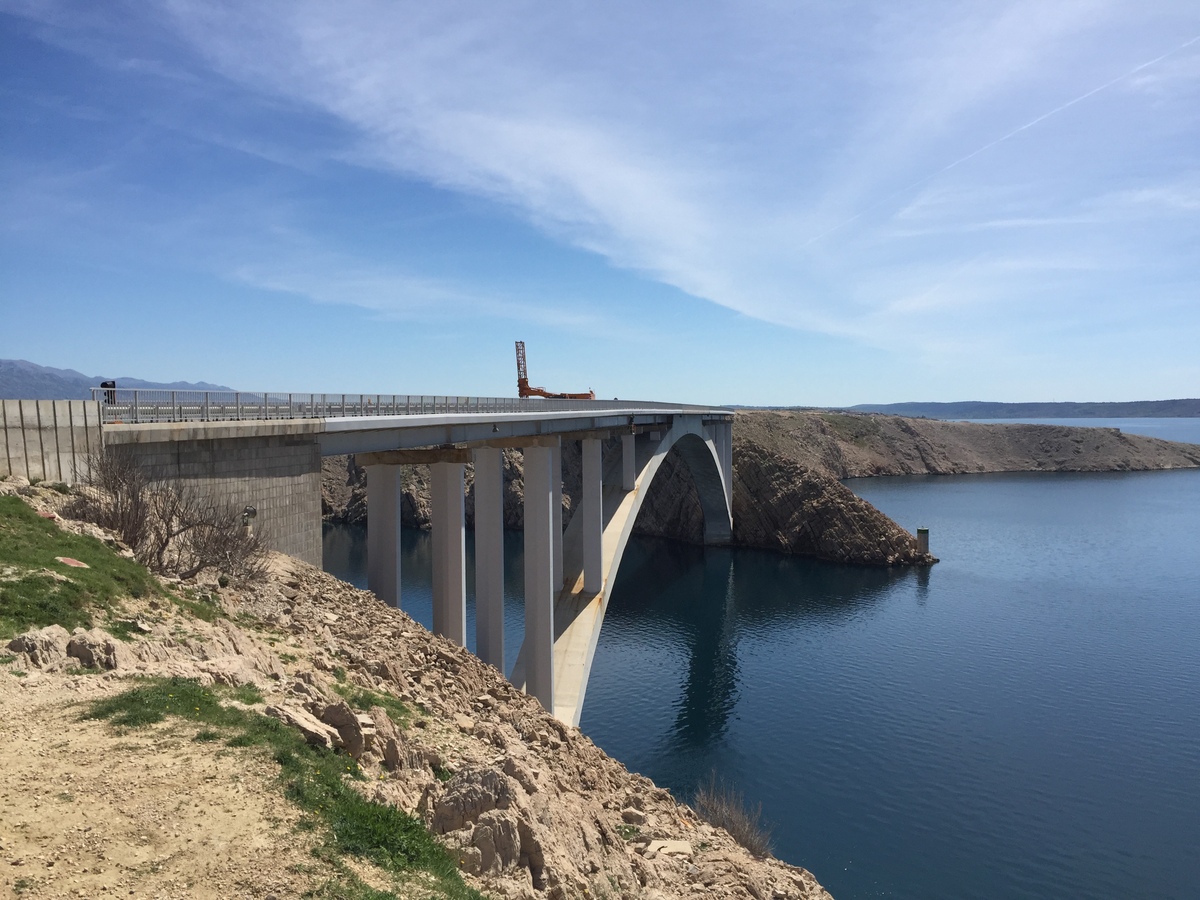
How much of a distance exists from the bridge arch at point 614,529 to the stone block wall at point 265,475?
48.7 feet

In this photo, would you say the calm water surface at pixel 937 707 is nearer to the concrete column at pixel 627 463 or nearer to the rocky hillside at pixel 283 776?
the concrete column at pixel 627 463

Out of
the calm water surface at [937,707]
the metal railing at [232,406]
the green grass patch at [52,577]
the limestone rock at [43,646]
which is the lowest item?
the calm water surface at [937,707]

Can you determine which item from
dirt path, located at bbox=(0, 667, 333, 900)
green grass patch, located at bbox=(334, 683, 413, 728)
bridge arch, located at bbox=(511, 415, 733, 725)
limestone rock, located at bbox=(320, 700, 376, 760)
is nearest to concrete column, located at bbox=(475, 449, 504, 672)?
bridge arch, located at bbox=(511, 415, 733, 725)

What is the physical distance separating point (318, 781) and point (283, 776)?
13.7 inches

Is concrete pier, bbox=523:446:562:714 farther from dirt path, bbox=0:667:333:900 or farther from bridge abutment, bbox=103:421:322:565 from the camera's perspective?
dirt path, bbox=0:667:333:900

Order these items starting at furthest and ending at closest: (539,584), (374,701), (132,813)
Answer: (539,584)
(374,701)
(132,813)

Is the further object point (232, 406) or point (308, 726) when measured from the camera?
point (232, 406)

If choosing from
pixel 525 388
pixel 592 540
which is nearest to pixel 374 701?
pixel 592 540

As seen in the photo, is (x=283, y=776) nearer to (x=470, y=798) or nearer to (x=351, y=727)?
(x=351, y=727)

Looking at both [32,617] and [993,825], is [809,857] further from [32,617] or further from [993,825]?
[32,617]

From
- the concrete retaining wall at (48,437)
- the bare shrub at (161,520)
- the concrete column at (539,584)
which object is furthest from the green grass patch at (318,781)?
the concrete column at (539,584)

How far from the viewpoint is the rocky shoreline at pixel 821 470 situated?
6650 centimetres

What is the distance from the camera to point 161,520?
13211 millimetres

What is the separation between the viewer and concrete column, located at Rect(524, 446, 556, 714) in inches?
1168
